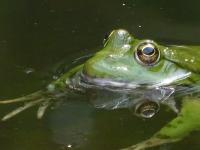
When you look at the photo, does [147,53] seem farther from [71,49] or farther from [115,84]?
[71,49]

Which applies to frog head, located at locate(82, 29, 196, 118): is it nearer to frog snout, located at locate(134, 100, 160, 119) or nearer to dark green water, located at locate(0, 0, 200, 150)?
frog snout, located at locate(134, 100, 160, 119)

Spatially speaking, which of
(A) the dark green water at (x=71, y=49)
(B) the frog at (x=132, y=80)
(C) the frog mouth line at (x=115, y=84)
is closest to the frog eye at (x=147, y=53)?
(B) the frog at (x=132, y=80)

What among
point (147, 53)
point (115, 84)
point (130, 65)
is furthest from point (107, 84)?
point (147, 53)

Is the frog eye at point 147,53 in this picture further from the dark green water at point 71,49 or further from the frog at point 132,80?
the dark green water at point 71,49

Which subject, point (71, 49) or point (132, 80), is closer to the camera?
point (132, 80)

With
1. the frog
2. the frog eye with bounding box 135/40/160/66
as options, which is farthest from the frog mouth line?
the frog eye with bounding box 135/40/160/66

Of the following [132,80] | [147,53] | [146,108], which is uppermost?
[147,53]

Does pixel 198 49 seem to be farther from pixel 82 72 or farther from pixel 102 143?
pixel 102 143

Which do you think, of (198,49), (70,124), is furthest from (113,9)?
(70,124)
